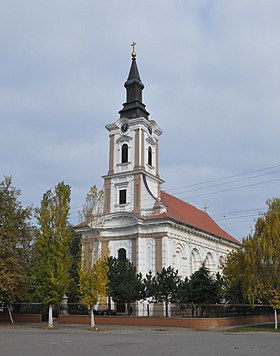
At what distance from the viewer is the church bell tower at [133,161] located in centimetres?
4891

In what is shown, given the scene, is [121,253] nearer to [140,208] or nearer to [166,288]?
[140,208]

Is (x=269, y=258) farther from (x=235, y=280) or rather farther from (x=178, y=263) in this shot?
(x=178, y=263)

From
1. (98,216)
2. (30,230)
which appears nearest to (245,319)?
(98,216)

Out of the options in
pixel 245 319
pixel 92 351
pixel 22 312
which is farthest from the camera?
pixel 22 312

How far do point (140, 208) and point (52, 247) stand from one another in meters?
17.8

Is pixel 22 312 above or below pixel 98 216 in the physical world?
below

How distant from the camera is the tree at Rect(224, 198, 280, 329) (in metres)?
30.0

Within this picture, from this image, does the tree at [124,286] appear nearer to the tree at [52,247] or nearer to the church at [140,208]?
the tree at [52,247]

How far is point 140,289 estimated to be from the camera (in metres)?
37.6

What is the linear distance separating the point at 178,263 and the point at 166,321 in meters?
16.4

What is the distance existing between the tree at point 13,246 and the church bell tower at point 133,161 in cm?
1625

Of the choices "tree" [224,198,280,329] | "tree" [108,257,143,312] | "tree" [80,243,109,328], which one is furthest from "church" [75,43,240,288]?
"tree" [224,198,280,329]

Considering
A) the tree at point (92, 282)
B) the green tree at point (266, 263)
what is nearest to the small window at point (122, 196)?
the tree at point (92, 282)

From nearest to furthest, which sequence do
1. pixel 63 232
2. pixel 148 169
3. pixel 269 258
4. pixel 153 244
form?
pixel 269 258 < pixel 63 232 < pixel 153 244 < pixel 148 169
